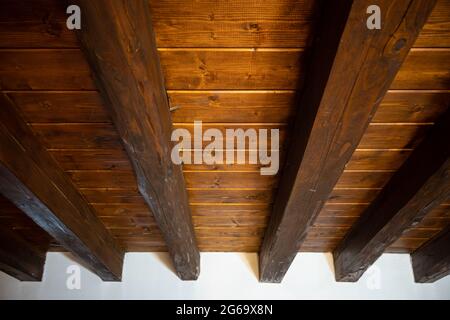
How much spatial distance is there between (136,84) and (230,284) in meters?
1.99

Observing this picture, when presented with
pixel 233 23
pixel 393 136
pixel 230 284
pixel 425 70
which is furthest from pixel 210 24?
pixel 230 284

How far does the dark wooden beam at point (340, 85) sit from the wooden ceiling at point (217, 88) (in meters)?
0.10

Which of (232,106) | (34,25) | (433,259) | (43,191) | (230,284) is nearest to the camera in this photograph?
(34,25)

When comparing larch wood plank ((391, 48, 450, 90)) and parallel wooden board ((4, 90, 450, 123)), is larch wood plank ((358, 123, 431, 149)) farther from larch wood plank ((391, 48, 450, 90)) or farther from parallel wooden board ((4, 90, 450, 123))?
larch wood plank ((391, 48, 450, 90))

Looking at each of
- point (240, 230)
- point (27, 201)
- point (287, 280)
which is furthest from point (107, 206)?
point (287, 280)

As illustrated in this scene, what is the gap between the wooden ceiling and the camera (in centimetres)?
92

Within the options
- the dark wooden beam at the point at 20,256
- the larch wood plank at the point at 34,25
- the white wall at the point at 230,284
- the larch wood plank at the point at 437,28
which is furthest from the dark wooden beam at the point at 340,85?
the dark wooden beam at the point at 20,256

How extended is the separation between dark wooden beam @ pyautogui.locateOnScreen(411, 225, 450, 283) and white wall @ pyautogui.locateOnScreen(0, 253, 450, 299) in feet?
0.29

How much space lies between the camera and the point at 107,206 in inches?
75.3

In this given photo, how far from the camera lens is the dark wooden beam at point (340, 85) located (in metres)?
0.70

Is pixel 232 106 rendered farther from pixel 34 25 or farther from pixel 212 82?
pixel 34 25

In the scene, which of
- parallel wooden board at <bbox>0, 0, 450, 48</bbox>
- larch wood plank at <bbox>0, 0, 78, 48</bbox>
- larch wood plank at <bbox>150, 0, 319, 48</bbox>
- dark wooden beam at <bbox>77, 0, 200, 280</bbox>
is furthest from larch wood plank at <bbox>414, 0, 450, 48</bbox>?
larch wood plank at <bbox>0, 0, 78, 48</bbox>

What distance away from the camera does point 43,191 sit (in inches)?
53.3
